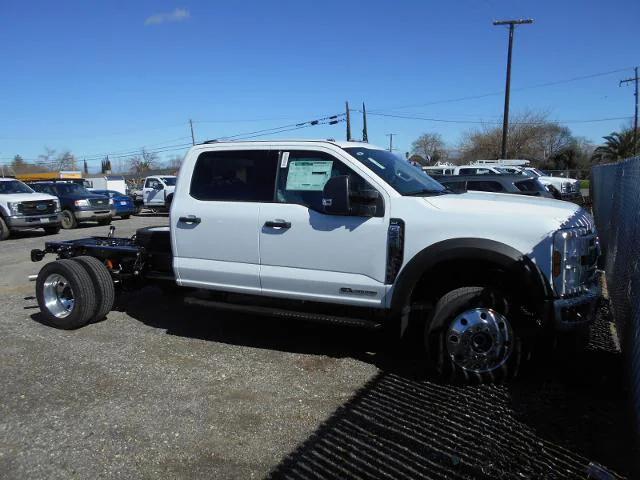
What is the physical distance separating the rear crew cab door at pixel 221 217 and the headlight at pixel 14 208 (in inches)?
493

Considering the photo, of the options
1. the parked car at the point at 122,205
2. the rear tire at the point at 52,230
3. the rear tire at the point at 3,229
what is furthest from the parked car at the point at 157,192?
the rear tire at the point at 3,229

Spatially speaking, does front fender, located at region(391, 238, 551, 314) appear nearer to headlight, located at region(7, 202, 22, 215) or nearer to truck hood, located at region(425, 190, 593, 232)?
truck hood, located at region(425, 190, 593, 232)

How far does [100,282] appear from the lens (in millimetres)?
5695

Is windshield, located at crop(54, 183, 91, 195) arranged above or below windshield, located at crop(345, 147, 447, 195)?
below

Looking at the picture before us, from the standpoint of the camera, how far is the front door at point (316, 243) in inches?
169

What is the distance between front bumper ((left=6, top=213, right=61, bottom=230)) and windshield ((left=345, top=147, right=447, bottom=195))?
13.8 meters

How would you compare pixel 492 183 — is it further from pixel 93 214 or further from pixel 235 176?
pixel 93 214

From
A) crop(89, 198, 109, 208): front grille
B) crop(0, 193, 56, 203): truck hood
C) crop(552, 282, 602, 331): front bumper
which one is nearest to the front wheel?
crop(552, 282, 602, 331): front bumper

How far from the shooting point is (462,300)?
4.01 m

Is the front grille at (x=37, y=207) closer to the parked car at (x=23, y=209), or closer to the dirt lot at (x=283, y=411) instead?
the parked car at (x=23, y=209)

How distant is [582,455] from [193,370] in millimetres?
3132

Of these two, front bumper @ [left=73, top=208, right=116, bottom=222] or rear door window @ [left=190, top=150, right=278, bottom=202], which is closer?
rear door window @ [left=190, top=150, right=278, bottom=202]

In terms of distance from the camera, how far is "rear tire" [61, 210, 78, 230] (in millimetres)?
18250

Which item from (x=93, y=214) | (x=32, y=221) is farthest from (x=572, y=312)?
(x=93, y=214)
